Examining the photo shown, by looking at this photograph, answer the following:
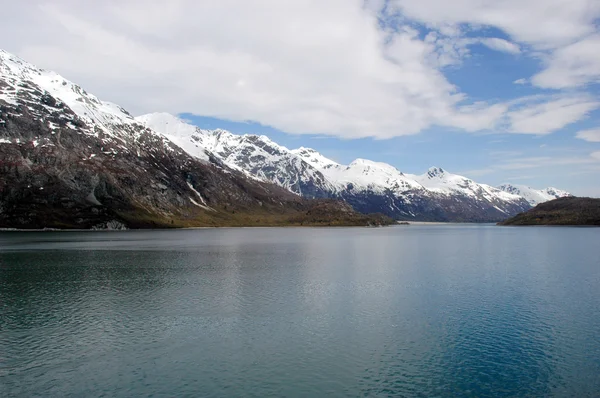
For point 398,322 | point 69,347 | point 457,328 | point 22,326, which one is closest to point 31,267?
point 22,326

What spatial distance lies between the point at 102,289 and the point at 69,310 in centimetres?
1715

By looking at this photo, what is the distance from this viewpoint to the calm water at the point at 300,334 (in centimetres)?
3909

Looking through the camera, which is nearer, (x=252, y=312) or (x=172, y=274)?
(x=252, y=312)

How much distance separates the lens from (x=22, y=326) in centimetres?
5681

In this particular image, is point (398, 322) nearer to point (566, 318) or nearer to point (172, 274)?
point (566, 318)

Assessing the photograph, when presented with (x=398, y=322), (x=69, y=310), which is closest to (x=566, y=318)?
(x=398, y=322)

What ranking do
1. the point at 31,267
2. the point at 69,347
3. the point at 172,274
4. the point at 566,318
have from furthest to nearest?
1. the point at 31,267
2. the point at 172,274
3. the point at 566,318
4. the point at 69,347

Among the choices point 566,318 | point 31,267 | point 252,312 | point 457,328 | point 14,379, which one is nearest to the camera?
point 14,379

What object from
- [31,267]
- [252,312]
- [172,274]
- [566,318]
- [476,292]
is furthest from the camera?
[31,267]

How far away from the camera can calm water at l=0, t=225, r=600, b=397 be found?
39094 millimetres

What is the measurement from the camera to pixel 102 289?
82812 millimetres

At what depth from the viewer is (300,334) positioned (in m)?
53.8

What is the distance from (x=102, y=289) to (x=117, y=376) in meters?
46.7

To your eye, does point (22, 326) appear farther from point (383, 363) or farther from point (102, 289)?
point (383, 363)
